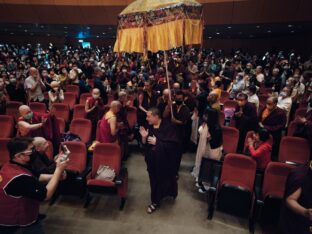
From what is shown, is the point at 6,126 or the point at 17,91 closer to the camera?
the point at 6,126

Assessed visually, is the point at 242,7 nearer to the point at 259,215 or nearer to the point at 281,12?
the point at 281,12

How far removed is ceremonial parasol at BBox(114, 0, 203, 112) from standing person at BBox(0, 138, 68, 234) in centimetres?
209

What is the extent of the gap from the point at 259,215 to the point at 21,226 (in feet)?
10.3

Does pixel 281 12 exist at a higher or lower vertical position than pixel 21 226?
higher

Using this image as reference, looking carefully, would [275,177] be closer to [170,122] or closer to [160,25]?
[170,122]

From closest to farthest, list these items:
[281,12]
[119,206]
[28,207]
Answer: [28,207] < [119,206] < [281,12]

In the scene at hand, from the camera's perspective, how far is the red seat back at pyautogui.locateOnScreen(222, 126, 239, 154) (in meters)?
5.00

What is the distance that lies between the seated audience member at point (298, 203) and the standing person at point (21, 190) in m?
2.30

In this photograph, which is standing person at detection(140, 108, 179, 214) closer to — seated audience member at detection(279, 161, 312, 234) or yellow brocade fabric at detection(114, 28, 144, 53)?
yellow brocade fabric at detection(114, 28, 144, 53)

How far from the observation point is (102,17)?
52.3 ft

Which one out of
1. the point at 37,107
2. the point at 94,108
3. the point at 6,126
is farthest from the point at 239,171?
the point at 37,107

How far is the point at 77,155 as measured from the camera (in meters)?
4.32

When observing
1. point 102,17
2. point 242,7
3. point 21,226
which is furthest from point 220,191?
point 102,17

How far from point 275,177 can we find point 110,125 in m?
2.75
